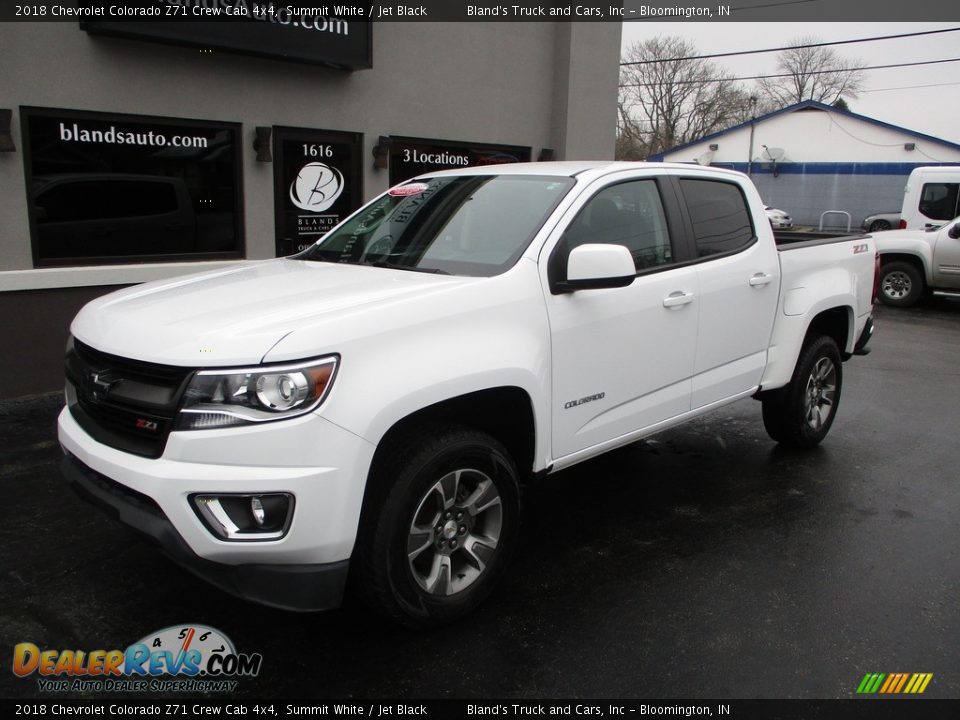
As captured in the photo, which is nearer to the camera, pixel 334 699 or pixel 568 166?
pixel 334 699

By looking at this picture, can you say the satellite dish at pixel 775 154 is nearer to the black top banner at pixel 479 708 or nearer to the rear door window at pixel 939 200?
the rear door window at pixel 939 200

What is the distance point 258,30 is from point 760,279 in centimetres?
552

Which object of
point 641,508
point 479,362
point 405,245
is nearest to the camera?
point 479,362

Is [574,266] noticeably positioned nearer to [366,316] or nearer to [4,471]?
[366,316]

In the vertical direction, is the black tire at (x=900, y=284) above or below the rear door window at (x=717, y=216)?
below

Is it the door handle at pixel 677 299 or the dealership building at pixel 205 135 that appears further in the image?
the dealership building at pixel 205 135

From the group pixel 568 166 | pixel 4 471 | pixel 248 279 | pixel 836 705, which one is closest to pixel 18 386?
pixel 4 471

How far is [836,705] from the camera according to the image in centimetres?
288

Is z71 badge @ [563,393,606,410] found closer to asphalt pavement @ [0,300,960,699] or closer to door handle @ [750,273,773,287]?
asphalt pavement @ [0,300,960,699]

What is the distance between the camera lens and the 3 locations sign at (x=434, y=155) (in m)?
9.57

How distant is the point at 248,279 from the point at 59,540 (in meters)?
1.74

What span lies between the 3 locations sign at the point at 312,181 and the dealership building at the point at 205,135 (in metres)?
0.02

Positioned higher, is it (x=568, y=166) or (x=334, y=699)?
(x=568, y=166)

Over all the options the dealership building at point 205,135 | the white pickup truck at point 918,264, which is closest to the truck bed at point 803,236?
the dealership building at point 205,135
